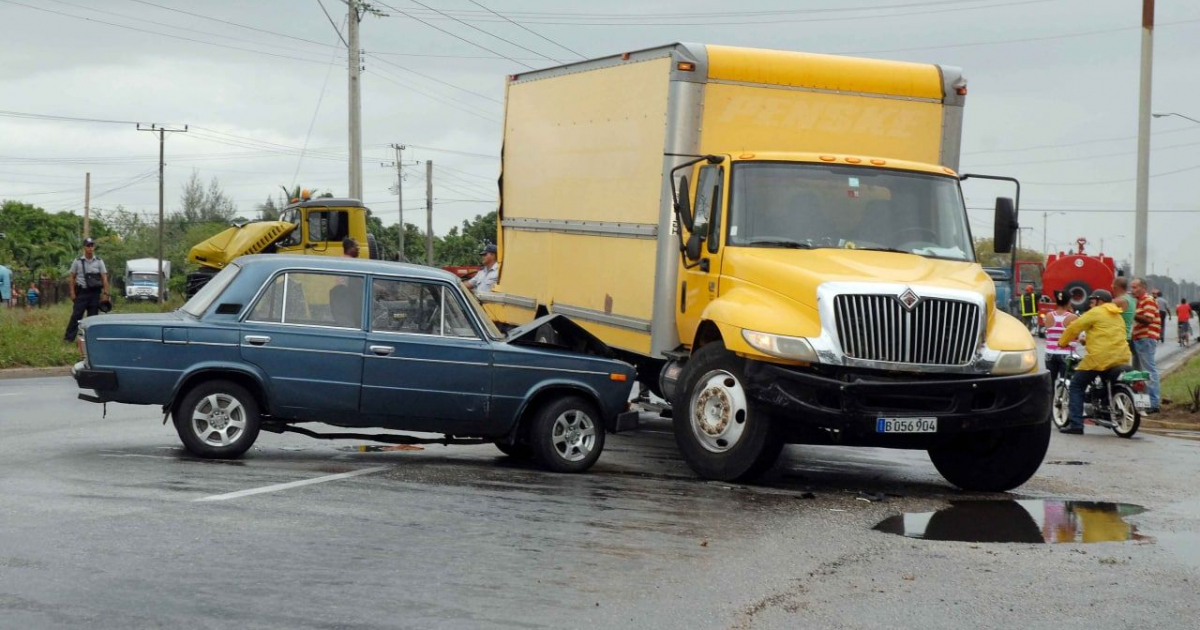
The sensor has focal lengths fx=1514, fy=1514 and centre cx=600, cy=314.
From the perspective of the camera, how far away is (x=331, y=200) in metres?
35.1

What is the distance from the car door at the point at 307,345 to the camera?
11.4 metres

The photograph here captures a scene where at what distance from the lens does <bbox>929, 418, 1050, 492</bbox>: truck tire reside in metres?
11.9

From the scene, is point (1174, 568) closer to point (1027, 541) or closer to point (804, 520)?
point (1027, 541)

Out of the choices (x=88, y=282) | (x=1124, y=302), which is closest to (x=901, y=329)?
(x=1124, y=302)

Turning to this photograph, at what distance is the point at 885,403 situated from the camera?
11164mm

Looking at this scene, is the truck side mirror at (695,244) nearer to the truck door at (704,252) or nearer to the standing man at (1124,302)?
the truck door at (704,252)

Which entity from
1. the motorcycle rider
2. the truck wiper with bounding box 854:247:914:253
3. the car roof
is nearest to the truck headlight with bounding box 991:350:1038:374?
the truck wiper with bounding box 854:247:914:253

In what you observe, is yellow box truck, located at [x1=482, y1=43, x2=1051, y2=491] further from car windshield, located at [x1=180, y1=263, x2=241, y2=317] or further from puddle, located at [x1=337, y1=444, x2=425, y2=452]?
car windshield, located at [x1=180, y1=263, x2=241, y2=317]

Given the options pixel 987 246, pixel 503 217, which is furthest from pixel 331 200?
pixel 987 246

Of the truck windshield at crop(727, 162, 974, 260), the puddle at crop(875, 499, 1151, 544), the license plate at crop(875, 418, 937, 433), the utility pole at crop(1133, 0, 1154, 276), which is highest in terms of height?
the utility pole at crop(1133, 0, 1154, 276)

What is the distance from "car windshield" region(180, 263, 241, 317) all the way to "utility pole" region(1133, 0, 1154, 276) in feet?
72.6

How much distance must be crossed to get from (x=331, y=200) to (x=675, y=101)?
2349 cm

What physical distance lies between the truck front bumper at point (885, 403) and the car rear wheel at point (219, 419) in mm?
3779

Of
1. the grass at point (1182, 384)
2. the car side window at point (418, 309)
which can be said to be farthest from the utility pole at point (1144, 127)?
the car side window at point (418, 309)
